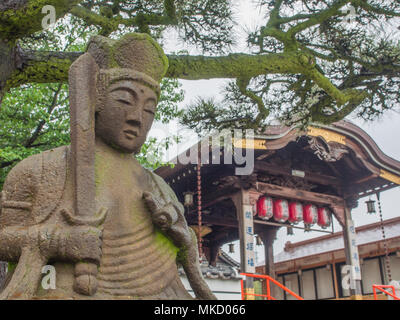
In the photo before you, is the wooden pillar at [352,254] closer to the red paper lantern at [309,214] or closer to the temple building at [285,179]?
the temple building at [285,179]

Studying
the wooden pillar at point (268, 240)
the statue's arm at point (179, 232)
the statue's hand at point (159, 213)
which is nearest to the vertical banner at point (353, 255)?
the wooden pillar at point (268, 240)

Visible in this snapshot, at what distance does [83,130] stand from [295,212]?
32.8 ft

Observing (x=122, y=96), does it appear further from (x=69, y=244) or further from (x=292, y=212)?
(x=292, y=212)

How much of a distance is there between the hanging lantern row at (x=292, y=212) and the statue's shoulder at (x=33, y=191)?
9077 millimetres

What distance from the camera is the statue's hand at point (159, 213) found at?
2678mm

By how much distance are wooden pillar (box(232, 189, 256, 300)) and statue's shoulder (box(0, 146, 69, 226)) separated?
7.32 metres

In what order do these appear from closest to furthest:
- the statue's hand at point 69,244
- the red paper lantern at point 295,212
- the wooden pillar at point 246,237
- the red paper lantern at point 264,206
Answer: the statue's hand at point 69,244, the wooden pillar at point 246,237, the red paper lantern at point 264,206, the red paper lantern at point 295,212

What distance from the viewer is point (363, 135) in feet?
38.5

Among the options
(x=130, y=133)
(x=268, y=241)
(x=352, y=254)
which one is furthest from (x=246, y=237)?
(x=130, y=133)

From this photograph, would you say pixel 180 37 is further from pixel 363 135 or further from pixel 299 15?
pixel 363 135

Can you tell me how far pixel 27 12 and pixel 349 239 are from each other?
10.5 meters

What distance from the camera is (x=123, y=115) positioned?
2.81 m

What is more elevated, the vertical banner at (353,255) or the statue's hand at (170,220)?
the vertical banner at (353,255)

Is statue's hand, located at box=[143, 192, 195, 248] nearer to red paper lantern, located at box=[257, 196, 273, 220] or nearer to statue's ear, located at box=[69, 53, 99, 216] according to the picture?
statue's ear, located at box=[69, 53, 99, 216]
